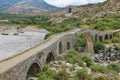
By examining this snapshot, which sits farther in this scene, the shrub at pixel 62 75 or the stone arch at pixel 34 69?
the shrub at pixel 62 75

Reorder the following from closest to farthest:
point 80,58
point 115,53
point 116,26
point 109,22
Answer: point 80,58 < point 115,53 < point 116,26 < point 109,22

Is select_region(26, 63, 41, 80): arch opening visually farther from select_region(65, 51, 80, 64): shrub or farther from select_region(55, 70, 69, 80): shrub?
select_region(65, 51, 80, 64): shrub

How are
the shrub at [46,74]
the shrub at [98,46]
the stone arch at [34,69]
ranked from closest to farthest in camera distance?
the shrub at [46,74]
the stone arch at [34,69]
the shrub at [98,46]

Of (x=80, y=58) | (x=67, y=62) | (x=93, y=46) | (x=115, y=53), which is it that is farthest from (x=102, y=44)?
(x=67, y=62)

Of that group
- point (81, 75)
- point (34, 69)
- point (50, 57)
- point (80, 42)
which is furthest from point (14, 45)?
point (81, 75)

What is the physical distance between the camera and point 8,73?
17844 millimetres

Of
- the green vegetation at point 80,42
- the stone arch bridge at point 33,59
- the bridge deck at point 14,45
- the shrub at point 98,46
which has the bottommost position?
the bridge deck at point 14,45

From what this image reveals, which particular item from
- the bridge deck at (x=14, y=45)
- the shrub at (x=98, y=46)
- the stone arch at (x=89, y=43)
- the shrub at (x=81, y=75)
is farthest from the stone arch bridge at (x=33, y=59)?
the bridge deck at (x=14, y=45)

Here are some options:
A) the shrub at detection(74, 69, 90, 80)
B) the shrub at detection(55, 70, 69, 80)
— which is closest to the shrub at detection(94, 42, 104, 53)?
the shrub at detection(74, 69, 90, 80)

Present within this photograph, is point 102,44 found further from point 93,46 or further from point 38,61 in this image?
point 38,61

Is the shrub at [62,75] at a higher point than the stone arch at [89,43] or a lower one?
higher

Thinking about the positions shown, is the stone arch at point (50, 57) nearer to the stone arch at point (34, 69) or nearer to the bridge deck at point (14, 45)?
the stone arch at point (34, 69)

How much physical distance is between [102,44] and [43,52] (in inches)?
931

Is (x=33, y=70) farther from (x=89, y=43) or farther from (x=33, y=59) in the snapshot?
(x=89, y=43)
